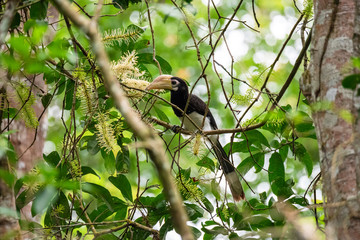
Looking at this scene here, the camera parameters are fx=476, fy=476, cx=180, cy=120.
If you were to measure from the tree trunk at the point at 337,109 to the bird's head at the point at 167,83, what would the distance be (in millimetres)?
1421

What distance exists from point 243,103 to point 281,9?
195 inches

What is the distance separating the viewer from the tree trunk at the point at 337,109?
1.34 metres

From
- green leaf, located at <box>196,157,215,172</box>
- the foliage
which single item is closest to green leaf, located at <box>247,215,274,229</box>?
the foliage

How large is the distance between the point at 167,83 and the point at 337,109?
7.01 feet

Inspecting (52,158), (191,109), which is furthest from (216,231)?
(191,109)

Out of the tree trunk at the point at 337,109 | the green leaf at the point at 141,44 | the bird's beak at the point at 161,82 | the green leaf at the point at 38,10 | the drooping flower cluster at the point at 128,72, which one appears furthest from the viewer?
the bird's beak at the point at 161,82

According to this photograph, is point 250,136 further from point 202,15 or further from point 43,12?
point 202,15

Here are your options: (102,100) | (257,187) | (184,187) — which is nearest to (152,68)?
(102,100)

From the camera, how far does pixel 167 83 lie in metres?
3.54

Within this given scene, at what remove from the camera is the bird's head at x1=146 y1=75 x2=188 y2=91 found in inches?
128

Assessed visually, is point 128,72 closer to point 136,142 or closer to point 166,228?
point 136,142

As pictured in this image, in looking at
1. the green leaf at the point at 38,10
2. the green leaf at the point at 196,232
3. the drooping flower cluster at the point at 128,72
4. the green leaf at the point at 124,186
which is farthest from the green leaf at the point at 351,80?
the green leaf at the point at 124,186

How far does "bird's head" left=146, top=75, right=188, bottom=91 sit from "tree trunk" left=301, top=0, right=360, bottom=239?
1.42 meters

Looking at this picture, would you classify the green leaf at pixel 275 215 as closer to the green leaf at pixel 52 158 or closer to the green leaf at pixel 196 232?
the green leaf at pixel 196 232
